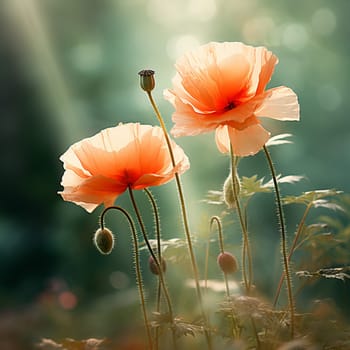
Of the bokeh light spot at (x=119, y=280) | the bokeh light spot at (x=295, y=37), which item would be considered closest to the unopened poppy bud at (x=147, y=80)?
the bokeh light spot at (x=119, y=280)

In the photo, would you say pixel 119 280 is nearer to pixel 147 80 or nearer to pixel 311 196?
pixel 311 196

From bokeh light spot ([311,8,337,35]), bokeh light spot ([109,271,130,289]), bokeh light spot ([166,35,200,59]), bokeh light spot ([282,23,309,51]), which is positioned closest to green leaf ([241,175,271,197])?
bokeh light spot ([109,271,130,289])

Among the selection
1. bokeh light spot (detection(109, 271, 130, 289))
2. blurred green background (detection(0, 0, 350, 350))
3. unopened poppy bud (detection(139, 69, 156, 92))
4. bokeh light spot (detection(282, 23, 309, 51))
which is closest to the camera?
unopened poppy bud (detection(139, 69, 156, 92))

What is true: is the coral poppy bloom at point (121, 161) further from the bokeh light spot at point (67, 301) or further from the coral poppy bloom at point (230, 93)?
the bokeh light spot at point (67, 301)

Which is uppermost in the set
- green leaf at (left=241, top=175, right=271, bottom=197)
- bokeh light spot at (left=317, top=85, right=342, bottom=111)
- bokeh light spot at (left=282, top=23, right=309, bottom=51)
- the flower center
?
bokeh light spot at (left=282, top=23, right=309, bottom=51)

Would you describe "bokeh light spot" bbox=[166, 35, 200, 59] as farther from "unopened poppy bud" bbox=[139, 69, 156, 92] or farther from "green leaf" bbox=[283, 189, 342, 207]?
"unopened poppy bud" bbox=[139, 69, 156, 92]

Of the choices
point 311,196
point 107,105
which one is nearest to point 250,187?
point 311,196
